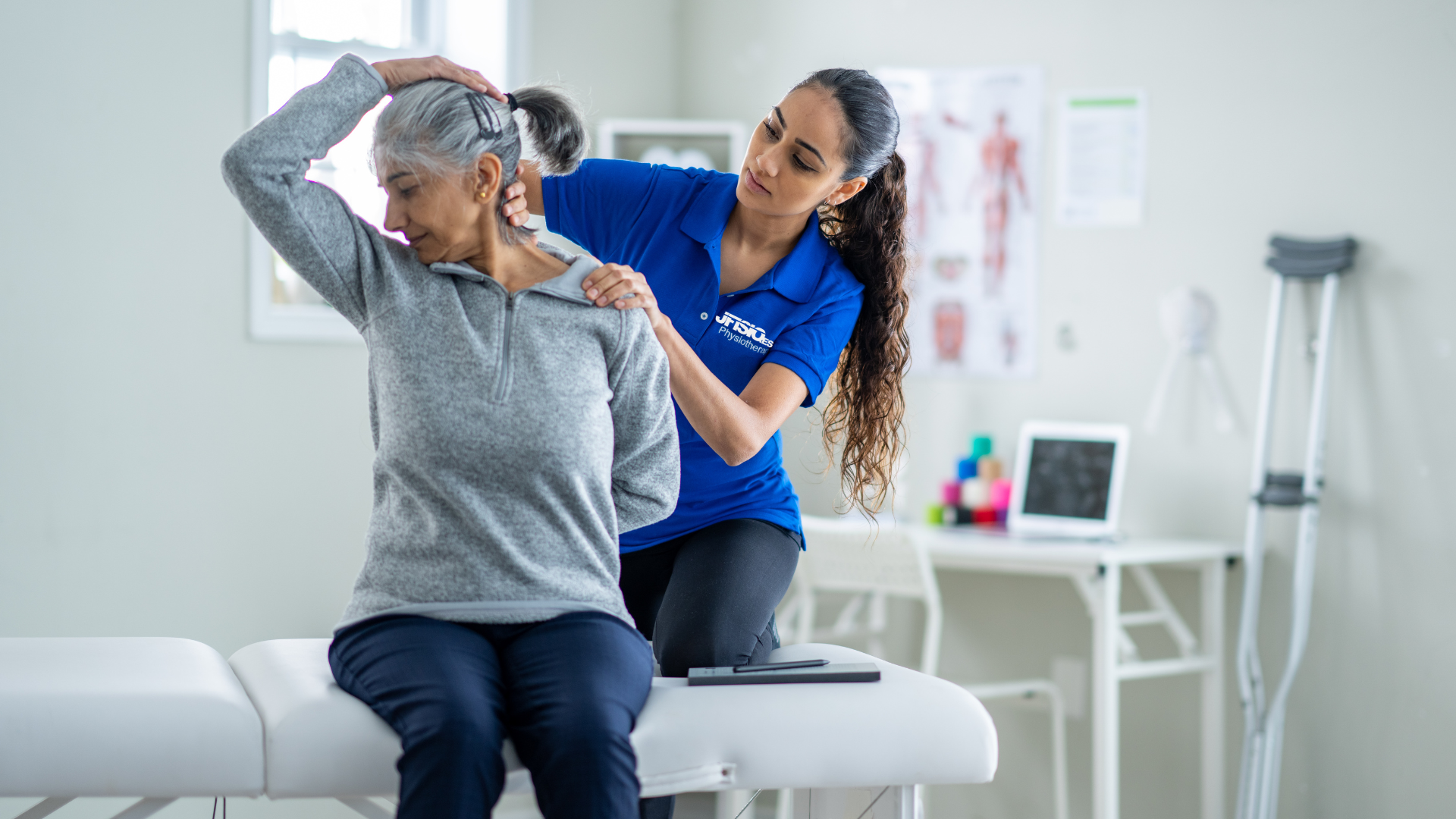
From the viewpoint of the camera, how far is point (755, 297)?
5.22 feet

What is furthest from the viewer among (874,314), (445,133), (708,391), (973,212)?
(973,212)

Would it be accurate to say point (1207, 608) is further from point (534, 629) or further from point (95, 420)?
point (95, 420)

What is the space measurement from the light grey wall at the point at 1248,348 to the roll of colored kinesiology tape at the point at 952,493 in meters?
0.13

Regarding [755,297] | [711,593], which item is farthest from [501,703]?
[755,297]

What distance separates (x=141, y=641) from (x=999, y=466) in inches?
81.3

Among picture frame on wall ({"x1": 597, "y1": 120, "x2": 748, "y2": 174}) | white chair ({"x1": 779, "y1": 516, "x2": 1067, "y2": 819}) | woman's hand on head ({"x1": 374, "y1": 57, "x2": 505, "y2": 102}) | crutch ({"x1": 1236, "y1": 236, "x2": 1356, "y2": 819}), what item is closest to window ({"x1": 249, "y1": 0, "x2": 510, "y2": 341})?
picture frame on wall ({"x1": 597, "y1": 120, "x2": 748, "y2": 174})

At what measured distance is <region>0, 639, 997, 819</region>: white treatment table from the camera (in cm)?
110

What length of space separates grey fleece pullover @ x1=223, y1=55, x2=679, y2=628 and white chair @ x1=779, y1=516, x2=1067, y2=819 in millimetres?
1286

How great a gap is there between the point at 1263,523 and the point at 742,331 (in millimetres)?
1502

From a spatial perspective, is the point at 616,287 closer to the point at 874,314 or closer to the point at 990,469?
the point at 874,314

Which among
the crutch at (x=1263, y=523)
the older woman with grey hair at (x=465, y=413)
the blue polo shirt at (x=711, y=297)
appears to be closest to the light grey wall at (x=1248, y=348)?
the crutch at (x=1263, y=523)

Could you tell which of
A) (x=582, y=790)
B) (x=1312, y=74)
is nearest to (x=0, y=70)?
(x=582, y=790)

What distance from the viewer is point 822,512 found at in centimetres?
326

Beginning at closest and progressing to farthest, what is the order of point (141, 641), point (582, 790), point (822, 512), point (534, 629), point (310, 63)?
1. point (582, 790)
2. point (534, 629)
3. point (141, 641)
4. point (310, 63)
5. point (822, 512)
